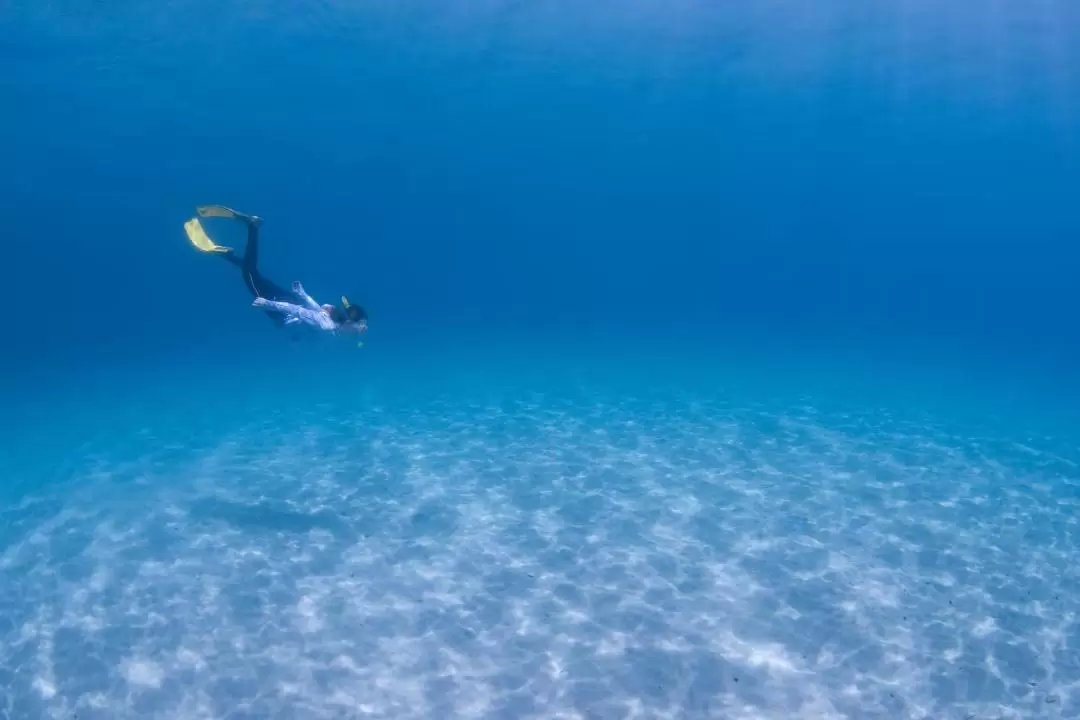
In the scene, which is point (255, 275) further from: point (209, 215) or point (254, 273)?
point (209, 215)

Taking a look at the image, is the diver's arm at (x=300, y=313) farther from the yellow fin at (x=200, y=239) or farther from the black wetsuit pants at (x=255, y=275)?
the yellow fin at (x=200, y=239)

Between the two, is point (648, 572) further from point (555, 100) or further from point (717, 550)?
point (555, 100)

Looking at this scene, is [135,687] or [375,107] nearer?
[135,687]

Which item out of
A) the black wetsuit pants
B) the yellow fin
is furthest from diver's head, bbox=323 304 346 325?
the yellow fin

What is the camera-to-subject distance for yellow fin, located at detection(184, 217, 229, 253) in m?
12.4

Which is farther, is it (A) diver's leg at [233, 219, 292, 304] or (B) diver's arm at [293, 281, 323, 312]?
(A) diver's leg at [233, 219, 292, 304]

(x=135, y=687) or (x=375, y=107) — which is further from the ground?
(x=375, y=107)

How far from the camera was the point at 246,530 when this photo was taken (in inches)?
468

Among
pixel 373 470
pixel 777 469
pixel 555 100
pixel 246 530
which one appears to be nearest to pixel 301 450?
pixel 373 470

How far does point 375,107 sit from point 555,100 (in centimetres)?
1345

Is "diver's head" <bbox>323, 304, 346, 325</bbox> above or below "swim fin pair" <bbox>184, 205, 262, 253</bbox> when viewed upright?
below

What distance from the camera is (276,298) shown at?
13031 mm

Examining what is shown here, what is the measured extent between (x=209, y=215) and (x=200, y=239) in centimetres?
137

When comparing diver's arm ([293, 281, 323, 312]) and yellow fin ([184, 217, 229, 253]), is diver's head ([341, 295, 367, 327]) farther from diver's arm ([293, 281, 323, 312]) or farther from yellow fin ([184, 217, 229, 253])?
yellow fin ([184, 217, 229, 253])
